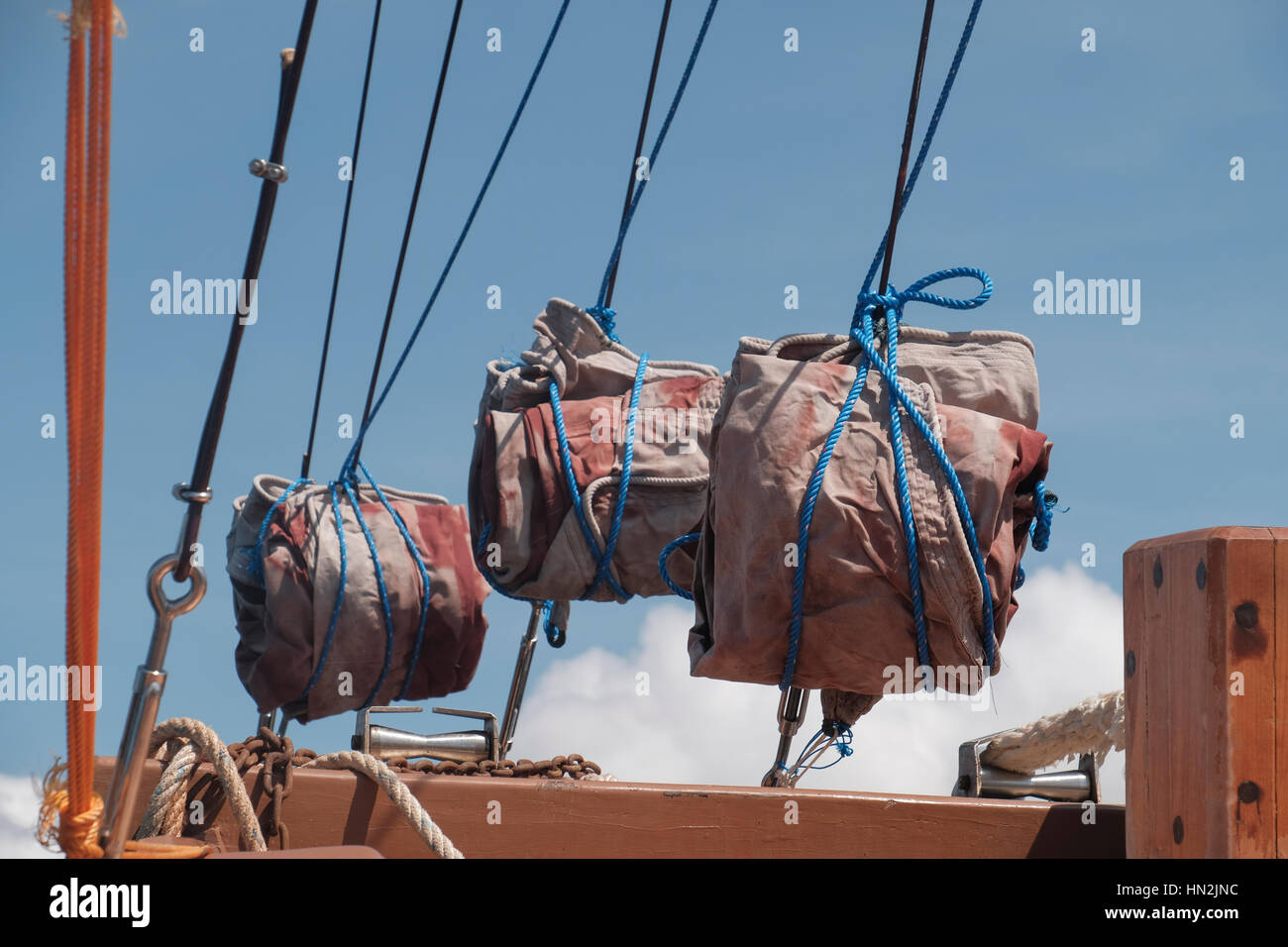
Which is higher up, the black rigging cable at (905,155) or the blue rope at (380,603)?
the black rigging cable at (905,155)

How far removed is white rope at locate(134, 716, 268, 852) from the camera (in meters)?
2.01

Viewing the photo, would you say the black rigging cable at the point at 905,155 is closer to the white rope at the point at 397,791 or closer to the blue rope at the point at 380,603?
the white rope at the point at 397,791

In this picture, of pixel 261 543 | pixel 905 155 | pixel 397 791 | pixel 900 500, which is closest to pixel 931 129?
pixel 905 155

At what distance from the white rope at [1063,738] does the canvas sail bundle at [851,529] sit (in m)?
0.68

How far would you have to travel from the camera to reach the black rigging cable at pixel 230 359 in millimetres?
1549

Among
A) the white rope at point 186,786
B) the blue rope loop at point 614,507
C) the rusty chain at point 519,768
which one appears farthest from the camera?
the blue rope loop at point 614,507

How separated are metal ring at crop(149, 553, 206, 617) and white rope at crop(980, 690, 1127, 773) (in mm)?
2118

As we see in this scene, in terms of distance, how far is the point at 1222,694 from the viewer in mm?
1704

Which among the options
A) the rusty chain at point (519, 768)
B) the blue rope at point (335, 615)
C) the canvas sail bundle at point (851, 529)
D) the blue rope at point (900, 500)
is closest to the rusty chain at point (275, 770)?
the rusty chain at point (519, 768)
